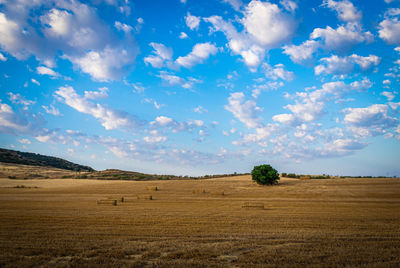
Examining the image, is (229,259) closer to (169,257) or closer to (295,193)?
(169,257)

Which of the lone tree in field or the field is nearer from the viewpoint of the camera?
the field

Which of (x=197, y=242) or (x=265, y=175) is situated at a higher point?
(x=265, y=175)

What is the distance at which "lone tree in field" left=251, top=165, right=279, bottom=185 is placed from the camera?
44062mm

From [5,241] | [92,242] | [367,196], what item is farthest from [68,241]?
[367,196]

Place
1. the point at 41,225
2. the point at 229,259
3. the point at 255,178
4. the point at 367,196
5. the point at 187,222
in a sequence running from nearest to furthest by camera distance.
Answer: the point at 229,259
the point at 41,225
the point at 187,222
the point at 367,196
the point at 255,178

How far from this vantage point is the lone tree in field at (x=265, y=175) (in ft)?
145

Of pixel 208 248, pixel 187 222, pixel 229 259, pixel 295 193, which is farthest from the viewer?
pixel 295 193

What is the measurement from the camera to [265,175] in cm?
4431

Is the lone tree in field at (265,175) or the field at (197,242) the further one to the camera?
the lone tree in field at (265,175)

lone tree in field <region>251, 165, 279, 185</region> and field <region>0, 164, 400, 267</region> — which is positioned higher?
lone tree in field <region>251, 165, 279, 185</region>

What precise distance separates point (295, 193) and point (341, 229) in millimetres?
23725

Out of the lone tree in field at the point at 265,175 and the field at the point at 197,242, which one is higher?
the lone tree in field at the point at 265,175

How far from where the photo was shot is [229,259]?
8250 millimetres

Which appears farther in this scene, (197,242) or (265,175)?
(265,175)
